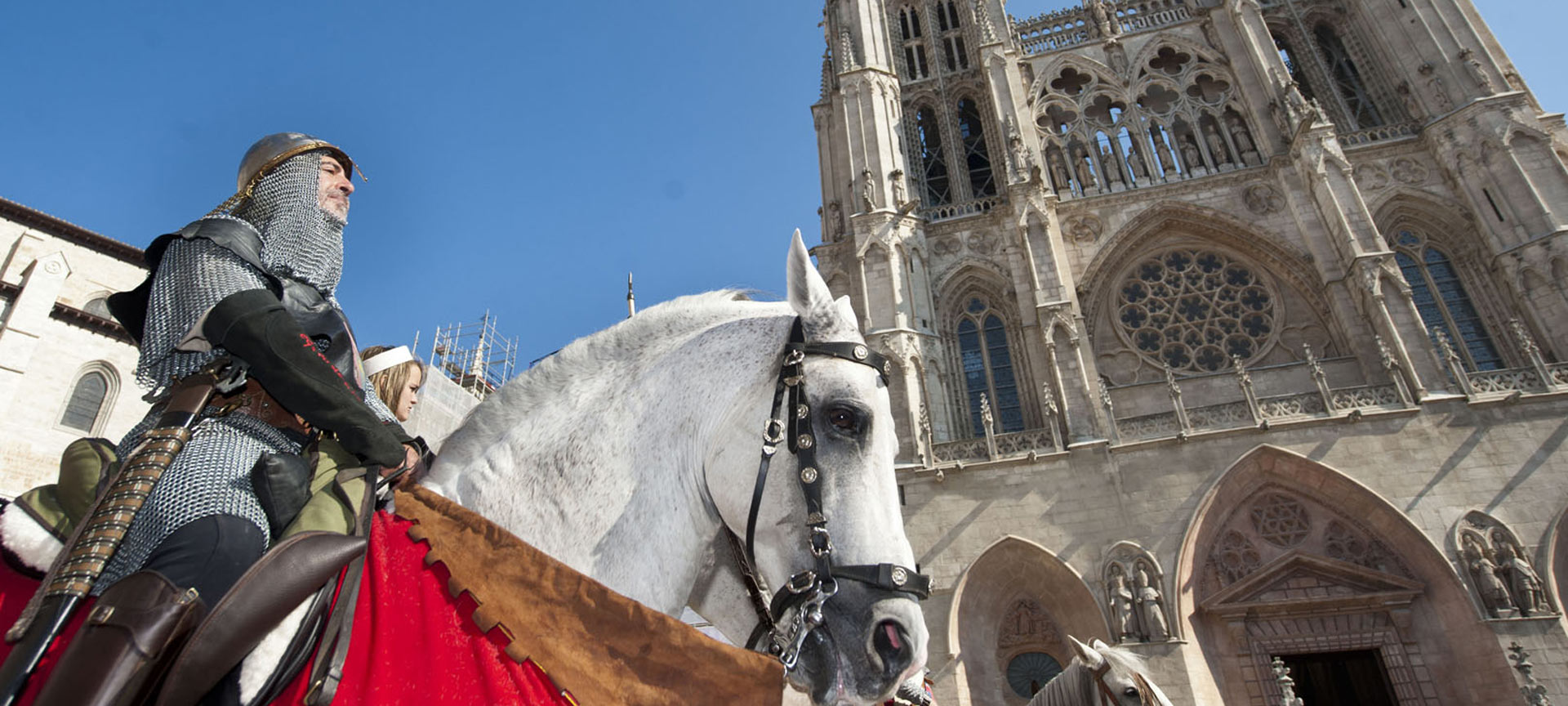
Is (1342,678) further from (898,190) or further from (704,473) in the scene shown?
(704,473)

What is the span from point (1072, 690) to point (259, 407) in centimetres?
495

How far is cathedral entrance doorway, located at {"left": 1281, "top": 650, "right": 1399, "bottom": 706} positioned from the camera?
11641 millimetres

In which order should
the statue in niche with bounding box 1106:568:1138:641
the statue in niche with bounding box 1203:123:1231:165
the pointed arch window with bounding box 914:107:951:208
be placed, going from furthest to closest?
the pointed arch window with bounding box 914:107:951:208 → the statue in niche with bounding box 1203:123:1231:165 → the statue in niche with bounding box 1106:568:1138:641

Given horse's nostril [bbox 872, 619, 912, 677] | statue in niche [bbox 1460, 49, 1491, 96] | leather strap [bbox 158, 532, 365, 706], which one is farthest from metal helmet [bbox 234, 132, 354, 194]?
statue in niche [bbox 1460, 49, 1491, 96]

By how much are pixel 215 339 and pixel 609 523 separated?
79 cm

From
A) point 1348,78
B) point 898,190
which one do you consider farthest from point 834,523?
point 1348,78

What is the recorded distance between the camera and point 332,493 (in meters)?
1.30

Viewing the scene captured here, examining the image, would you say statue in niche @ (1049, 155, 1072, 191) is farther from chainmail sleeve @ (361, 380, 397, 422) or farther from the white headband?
chainmail sleeve @ (361, 380, 397, 422)

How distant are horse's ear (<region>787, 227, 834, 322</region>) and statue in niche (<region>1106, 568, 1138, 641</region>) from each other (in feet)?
38.8

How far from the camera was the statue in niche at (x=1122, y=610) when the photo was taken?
37.8ft

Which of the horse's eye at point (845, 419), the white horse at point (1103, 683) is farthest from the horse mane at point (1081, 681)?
the horse's eye at point (845, 419)

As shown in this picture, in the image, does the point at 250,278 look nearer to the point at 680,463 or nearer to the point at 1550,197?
the point at 680,463

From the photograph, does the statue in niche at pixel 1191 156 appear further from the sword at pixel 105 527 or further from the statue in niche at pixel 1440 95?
the sword at pixel 105 527

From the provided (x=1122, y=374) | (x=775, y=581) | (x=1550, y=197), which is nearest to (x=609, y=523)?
(x=775, y=581)
